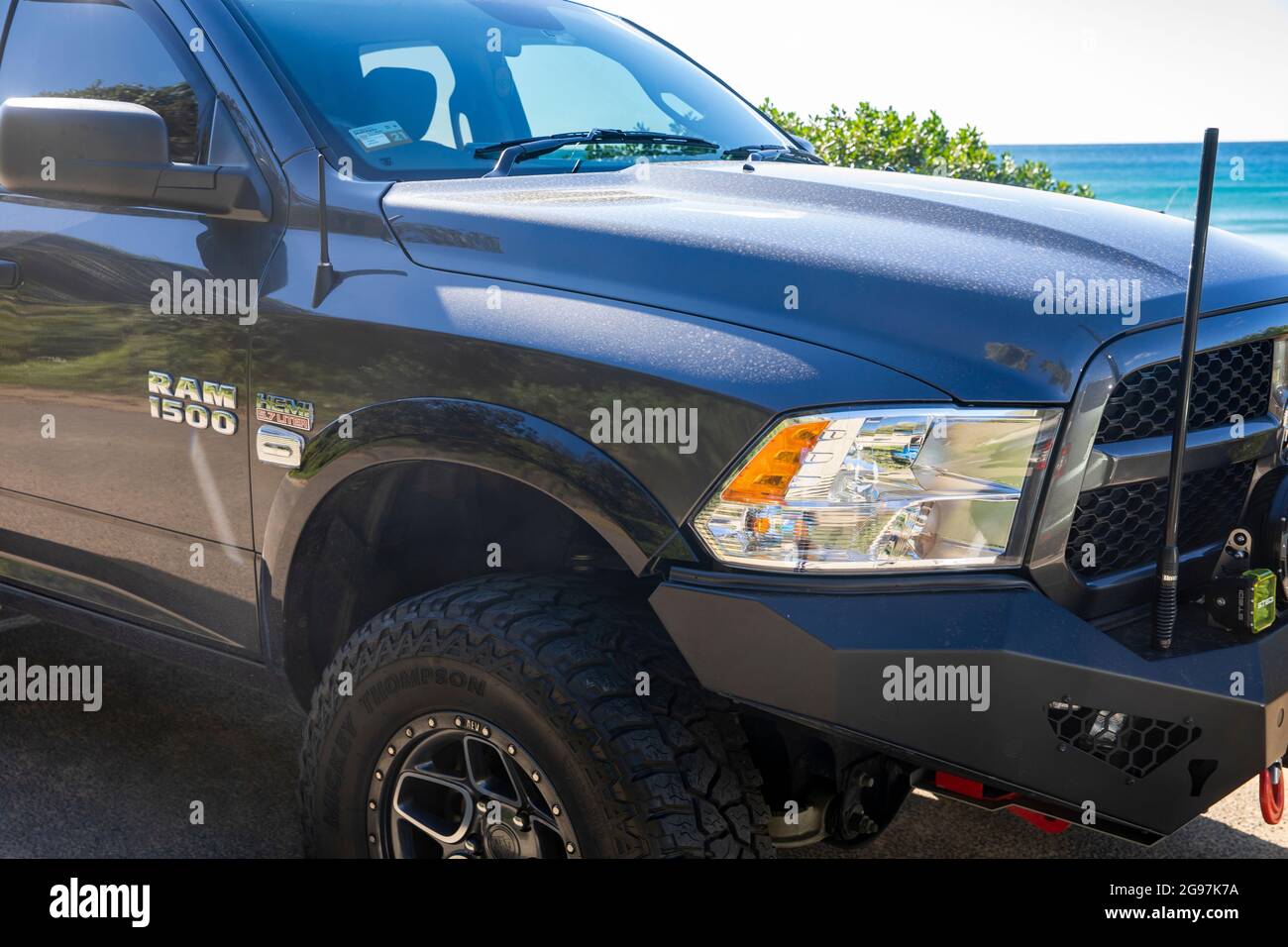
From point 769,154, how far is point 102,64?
160cm

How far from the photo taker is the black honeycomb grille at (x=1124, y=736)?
194cm

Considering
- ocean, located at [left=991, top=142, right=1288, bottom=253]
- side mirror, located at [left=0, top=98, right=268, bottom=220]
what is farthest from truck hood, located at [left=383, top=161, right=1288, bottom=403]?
ocean, located at [left=991, top=142, right=1288, bottom=253]

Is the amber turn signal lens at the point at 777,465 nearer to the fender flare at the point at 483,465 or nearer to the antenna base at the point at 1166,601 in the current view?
the fender flare at the point at 483,465

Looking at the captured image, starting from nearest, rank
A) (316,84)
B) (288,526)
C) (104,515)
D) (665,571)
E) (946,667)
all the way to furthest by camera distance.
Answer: (946,667), (665,571), (288,526), (316,84), (104,515)

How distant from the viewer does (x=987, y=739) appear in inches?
75.4

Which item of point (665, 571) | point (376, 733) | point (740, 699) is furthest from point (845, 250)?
point (376, 733)

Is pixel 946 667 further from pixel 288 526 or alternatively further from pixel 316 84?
pixel 316 84

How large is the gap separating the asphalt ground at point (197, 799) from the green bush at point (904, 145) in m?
5.67

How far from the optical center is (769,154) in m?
3.32

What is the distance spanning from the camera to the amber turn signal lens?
1.93 metres

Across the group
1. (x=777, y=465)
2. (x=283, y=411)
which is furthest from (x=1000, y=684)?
(x=283, y=411)

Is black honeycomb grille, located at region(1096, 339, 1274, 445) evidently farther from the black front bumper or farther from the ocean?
the ocean

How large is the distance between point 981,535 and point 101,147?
5.98 feet
